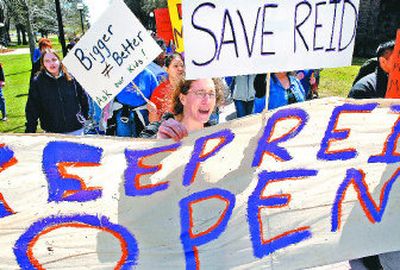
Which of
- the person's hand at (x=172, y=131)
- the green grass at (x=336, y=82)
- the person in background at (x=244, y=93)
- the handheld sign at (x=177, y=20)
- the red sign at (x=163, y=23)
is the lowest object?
the green grass at (x=336, y=82)

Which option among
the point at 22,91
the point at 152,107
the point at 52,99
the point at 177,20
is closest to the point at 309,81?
the point at 152,107

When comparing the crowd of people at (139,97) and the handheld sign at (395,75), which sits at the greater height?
the handheld sign at (395,75)

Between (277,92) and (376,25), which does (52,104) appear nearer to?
(277,92)

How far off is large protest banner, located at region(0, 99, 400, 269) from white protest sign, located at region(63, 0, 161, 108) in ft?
3.15

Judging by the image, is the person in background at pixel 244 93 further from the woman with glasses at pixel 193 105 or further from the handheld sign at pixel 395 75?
the woman with glasses at pixel 193 105

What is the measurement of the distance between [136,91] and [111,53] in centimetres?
121

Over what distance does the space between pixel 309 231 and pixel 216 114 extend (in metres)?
1.08

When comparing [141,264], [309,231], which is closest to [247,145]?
[309,231]

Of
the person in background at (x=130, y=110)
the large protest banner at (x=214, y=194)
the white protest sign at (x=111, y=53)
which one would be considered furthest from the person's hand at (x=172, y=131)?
the person in background at (x=130, y=110)

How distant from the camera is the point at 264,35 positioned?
6.76 ft

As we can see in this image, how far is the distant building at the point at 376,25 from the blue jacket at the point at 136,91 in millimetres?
19973

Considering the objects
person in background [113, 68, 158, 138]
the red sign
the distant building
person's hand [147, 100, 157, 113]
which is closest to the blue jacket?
person in background [113, 68, 158, 138]

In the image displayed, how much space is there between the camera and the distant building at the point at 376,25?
2216cm

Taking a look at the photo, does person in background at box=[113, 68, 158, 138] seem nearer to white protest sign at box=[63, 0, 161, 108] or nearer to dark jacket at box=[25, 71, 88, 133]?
dark jacket at box=[25, 71, 88, 133]
